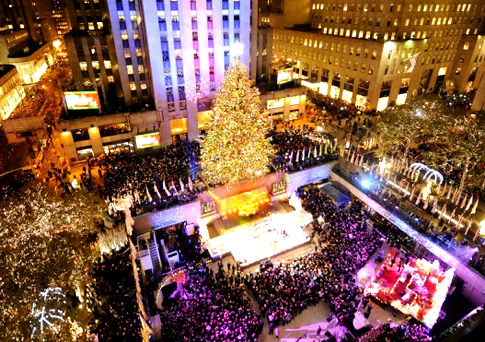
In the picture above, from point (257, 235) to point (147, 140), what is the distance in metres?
21.1

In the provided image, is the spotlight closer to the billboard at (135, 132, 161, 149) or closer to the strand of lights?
the billboard at (135, 132, 161, 149)

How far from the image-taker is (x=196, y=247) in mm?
25094

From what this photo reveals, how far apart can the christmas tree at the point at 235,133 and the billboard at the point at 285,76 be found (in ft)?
70.2

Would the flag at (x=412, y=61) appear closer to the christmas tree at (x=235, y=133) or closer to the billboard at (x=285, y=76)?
the billboard at (x=285, y=76)

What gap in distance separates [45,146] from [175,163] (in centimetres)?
2208

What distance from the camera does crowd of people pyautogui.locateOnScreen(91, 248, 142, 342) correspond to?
17594 millimetres

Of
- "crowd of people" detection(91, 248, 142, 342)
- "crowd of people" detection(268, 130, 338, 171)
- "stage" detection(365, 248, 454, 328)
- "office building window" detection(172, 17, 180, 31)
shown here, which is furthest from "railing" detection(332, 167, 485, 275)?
"office building window" detection(172, 17, 180, 31)

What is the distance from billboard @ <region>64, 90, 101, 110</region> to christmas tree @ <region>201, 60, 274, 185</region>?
18.5 metres

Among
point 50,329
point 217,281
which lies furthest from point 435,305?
point 50,329

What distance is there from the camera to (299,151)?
33.7m

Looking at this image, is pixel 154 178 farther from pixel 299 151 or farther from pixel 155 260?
pixel 299 151

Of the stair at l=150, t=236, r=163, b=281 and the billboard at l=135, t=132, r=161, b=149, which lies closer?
the stair at l=150, t=236, r=163, b=281

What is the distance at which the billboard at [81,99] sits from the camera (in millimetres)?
34250

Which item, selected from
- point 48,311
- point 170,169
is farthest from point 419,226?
point 48,311
